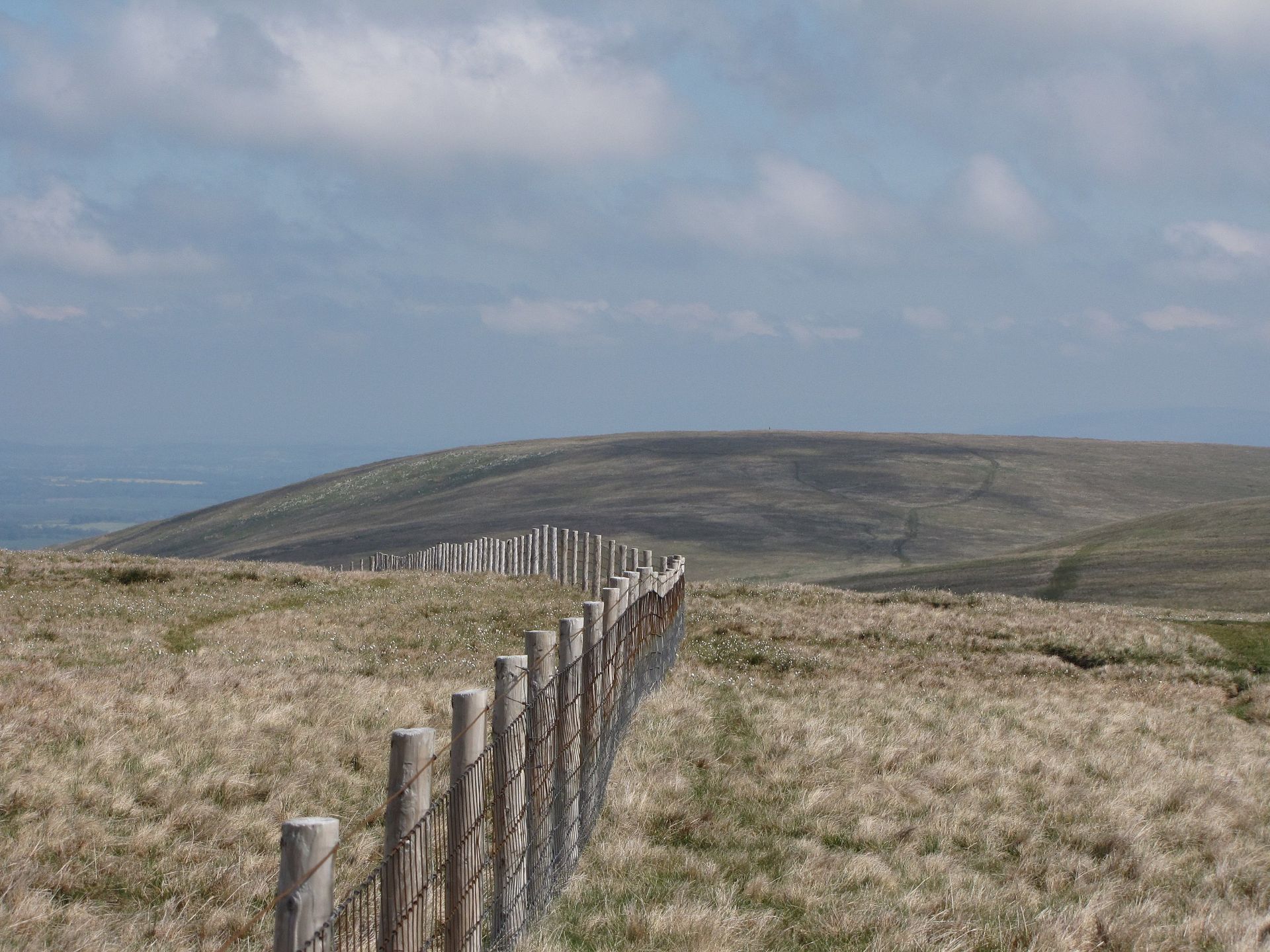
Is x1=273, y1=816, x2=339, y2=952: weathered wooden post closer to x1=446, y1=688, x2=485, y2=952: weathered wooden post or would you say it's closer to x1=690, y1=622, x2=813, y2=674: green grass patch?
x1=446, y1=688, x2=485, y2=952: weathered wooden post

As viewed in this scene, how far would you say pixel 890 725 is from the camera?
44.0 feet

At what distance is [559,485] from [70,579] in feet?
279

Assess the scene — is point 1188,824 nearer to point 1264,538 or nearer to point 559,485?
point 1264,538

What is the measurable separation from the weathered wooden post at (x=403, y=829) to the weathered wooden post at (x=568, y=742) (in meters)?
2.55

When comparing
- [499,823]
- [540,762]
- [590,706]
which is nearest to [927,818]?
[590,706]

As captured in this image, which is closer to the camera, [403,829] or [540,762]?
[403,829]

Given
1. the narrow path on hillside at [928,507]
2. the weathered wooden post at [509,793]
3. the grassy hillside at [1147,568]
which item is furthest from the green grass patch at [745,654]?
the narrow path on hillside at [928,507]

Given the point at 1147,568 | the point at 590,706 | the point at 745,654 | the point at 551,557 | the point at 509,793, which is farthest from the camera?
the point at 1147,568

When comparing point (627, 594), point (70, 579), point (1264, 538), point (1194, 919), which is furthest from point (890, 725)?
point (1264, 538)

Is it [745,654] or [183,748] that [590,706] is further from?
[745,654]

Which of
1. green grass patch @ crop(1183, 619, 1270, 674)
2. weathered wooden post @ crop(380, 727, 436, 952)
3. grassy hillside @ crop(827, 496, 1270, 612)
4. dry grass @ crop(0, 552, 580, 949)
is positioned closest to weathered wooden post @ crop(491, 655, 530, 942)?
weathered wooden post @ crop(380, 727, 436, 952)

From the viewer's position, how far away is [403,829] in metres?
4.80

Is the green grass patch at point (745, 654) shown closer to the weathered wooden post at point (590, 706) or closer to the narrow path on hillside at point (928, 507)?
the weathered wooden post at point (590, 706)

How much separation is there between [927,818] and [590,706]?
3.36m
